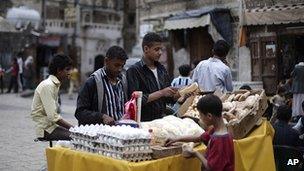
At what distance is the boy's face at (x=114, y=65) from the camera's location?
→ 4.81 m

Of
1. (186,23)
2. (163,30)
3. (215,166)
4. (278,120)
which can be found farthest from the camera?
(163,30)

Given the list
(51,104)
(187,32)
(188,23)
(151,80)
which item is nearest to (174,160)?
(151,80)

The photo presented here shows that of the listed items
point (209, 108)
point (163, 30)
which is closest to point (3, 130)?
point (163, 30)

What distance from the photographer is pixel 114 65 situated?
191 inches

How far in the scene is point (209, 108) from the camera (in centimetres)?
395

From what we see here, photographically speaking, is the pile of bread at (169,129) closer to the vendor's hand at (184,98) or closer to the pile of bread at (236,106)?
the pile of bread at (236,106)

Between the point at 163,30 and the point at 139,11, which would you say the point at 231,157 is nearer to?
→ the point at 163,30

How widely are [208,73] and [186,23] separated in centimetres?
862

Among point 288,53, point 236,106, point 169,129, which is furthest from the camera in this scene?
point 288,53

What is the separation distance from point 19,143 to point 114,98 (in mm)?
5735

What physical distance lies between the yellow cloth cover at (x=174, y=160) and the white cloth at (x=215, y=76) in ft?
4.47

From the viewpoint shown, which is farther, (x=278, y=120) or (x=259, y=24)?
(x=259, y=24)

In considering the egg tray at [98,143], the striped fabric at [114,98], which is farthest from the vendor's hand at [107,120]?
the egg tray at [98,143]

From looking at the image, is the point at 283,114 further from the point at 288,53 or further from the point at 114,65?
the point at 288,53
